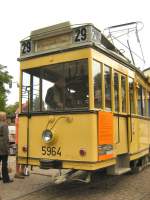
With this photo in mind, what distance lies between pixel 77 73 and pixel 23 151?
2054 millimetres

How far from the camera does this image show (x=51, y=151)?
7.96 meters

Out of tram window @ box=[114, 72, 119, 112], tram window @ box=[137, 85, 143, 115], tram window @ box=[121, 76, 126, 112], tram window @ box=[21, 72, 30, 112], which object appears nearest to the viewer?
tram window @ box=[21, 72, 30, 112]

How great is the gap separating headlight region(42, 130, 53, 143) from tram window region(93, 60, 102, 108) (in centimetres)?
109

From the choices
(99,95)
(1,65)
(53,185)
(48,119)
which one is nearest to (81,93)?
(99,95)

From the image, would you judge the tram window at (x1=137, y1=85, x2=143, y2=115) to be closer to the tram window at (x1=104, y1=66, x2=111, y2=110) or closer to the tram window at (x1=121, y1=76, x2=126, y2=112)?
the tram window at (x1=121, y1=76, x2=126, y2=112)

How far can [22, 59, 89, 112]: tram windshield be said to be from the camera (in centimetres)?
787

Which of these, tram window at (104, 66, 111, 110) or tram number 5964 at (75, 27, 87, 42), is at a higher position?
tram number 5964 at (75, 27, 87, 42)

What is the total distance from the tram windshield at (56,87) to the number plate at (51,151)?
779mm

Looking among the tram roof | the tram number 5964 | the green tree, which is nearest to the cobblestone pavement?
the tram roof

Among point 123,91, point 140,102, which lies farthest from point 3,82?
point 123,91

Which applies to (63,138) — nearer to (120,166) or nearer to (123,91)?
(120,166)

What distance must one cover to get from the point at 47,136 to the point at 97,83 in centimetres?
146

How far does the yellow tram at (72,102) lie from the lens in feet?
25.2

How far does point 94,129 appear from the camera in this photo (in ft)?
24.7
